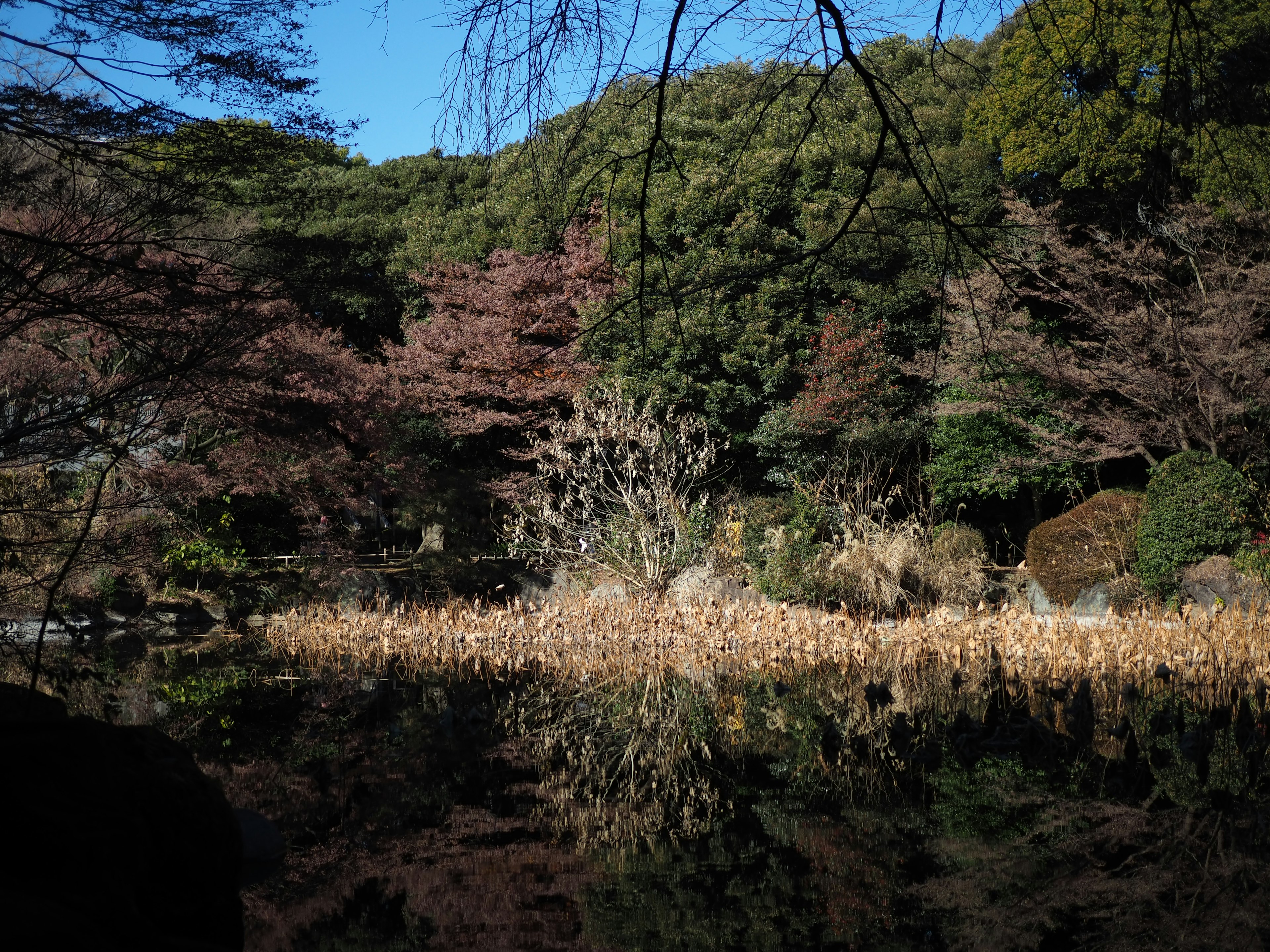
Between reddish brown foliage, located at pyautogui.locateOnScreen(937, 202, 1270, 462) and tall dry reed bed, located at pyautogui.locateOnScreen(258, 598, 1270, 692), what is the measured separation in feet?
8.24

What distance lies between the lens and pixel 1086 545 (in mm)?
10031

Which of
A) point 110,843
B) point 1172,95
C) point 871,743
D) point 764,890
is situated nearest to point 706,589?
point 871,743

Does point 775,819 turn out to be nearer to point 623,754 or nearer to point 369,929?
point 623,754

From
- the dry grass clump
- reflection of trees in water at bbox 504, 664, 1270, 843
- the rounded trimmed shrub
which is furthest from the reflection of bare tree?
the rounded trimmed shrub

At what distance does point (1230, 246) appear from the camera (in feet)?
32.7

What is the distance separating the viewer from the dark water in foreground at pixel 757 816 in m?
2.93

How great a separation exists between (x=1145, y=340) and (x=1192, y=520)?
1.73 meters

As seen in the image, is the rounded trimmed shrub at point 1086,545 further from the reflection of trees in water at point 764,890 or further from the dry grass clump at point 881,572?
the reflection of trees in water at point 764,890

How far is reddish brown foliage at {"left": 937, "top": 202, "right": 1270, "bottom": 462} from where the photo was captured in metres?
9.27

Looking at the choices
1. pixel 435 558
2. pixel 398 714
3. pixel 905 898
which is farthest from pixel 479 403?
pixel 905 898

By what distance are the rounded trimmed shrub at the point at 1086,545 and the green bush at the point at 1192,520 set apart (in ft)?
1.16

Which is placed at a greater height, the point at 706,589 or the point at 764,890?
the point at 706,589

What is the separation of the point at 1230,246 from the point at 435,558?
8826 mm

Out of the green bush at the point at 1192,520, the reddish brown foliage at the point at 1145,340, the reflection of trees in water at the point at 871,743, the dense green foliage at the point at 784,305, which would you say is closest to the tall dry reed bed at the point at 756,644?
the reflection of trees in water at the point at 871,743
